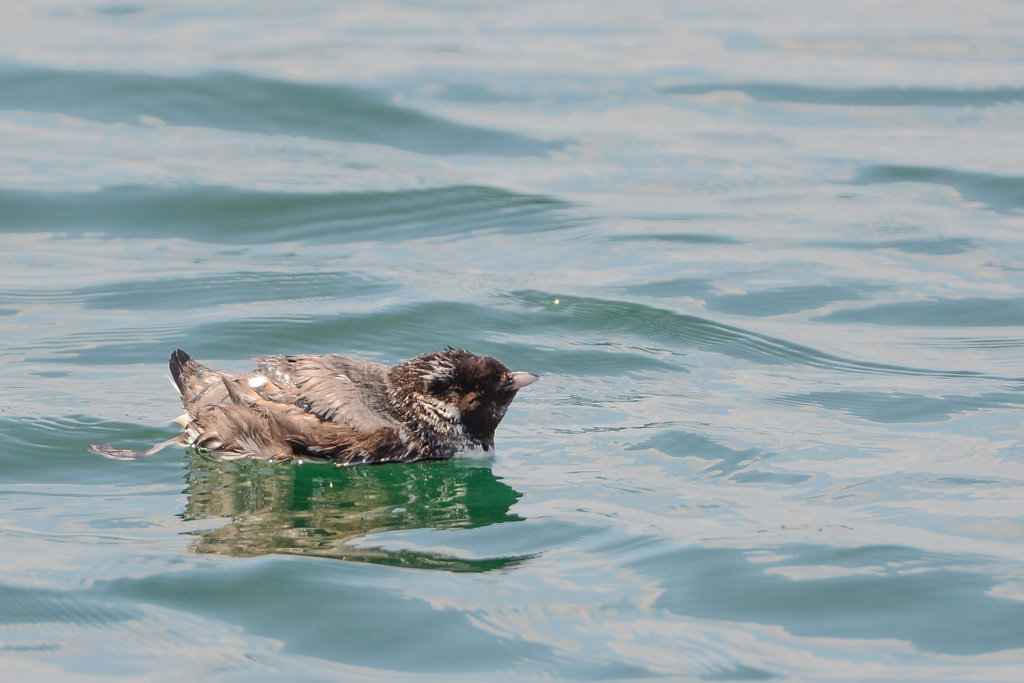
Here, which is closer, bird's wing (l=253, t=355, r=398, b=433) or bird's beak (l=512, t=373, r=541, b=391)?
bird's wing (l=253, t=355, r=398, b=433)

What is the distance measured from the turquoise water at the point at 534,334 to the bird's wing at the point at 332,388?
34 cm

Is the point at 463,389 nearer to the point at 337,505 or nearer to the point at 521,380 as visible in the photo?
the point at 521,380

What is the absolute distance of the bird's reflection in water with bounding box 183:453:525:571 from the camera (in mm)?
6809

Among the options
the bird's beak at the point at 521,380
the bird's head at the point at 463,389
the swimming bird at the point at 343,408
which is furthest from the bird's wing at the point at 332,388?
the bird's beak at the point at 521,380

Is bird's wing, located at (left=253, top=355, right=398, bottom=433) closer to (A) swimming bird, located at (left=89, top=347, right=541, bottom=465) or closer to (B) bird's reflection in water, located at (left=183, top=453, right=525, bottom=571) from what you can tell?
(A) swimming bird, located at (left=89, top=347, right=541, bottom=465)

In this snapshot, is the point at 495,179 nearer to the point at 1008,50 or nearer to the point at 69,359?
the point at 69,359

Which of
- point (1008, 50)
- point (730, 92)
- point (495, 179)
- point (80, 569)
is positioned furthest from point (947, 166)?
point (80, 569)

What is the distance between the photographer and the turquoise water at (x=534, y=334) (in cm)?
623

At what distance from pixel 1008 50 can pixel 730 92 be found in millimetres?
5760

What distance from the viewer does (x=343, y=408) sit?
26.1ft

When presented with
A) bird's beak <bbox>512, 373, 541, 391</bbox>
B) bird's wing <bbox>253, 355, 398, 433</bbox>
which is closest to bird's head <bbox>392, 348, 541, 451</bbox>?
bird's beak <bbox>512, 373, 541, 391</bbox>

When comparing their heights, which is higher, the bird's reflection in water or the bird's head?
the bird's head

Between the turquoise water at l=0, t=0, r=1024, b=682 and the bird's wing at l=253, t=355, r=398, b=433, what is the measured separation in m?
0.34

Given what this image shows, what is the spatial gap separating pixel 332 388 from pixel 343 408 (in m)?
0.16
